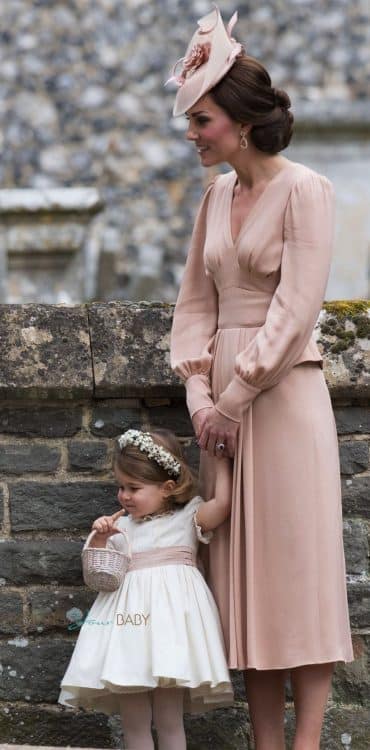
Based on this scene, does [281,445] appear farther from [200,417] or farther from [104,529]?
[104,529]

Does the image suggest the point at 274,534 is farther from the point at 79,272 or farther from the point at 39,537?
the point at 79,272

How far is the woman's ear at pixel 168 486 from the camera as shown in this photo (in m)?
3.68

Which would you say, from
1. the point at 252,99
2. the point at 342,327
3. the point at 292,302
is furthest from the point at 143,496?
the point at 252,99

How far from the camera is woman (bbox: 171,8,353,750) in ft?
11.2

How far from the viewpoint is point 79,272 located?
12.7m

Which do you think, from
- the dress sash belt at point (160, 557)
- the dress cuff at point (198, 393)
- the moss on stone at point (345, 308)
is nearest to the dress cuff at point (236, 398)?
the dress cuff at point (198, 393)

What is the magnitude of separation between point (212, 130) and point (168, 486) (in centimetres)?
92

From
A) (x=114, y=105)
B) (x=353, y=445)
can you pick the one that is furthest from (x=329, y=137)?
(x=353, y=445)

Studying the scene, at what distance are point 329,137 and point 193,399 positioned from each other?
9.22 m

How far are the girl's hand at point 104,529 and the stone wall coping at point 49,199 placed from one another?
8657mm

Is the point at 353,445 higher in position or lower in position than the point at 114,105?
lower

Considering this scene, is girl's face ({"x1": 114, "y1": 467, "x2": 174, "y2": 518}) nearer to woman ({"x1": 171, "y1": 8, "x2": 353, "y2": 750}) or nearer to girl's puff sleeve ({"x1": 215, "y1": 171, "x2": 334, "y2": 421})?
woman ({"x1": 171, "y1": 8, "x2": 353, "y2": 750})

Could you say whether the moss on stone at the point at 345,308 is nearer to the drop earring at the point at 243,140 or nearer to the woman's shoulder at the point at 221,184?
the woman's shoulder at the point at 221,184

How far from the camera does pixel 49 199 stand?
12.3 m
